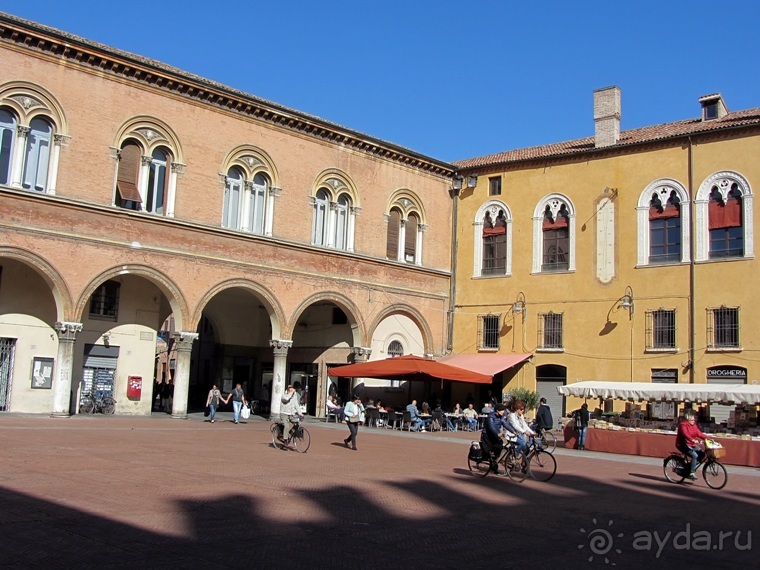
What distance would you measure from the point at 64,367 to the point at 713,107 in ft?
82.7

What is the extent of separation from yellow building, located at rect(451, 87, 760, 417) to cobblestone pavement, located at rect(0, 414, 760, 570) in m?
11.4

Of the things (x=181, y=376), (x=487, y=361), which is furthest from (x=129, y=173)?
(x=487, y=361)

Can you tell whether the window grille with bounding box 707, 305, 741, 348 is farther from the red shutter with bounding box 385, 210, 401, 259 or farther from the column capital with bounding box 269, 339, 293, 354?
the column capital with bounding box 269, 339, 293, 354

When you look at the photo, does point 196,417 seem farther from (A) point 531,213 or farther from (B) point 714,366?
(B) point 714,366

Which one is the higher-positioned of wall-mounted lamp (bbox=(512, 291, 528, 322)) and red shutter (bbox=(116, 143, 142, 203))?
red shutter (bbox=(116, 143, 142, 203))

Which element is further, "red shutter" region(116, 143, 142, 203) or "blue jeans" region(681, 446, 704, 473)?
"red shutter" region(116, 143, 142, 203)

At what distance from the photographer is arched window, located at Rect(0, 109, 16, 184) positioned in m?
23.7

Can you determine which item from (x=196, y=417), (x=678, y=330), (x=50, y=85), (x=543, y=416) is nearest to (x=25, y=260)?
(x=50, y=85)

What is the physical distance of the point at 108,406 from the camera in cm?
2694

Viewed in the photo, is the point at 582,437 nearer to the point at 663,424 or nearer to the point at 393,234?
the point at 663,424

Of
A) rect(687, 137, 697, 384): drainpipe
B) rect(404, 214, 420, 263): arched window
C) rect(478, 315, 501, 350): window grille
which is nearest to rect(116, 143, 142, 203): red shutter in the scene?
rect(404, 214, 420, 263): arched window

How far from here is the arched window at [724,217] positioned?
2809 centimetres

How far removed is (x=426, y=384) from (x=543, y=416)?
12.0 metres

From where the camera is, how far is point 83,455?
14.9 metres
